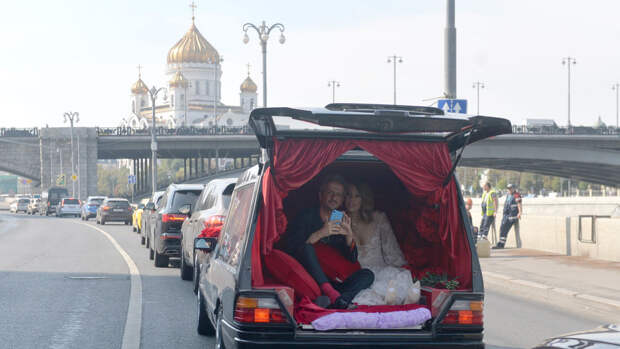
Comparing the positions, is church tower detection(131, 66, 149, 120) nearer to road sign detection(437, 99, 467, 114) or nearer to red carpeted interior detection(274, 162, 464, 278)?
road sign detection(437, 99, 467, 114)

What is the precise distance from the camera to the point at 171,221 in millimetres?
16516

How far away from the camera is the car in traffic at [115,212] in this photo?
4419 centimetres

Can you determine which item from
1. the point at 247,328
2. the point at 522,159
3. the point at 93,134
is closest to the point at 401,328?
the point at 247,328

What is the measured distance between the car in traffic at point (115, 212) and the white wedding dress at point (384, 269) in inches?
1517

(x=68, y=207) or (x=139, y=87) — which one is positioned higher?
(x=139, y=87)

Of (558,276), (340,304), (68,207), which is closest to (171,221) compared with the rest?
(558,276)

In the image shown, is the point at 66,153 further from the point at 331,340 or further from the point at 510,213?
the point at 331,340

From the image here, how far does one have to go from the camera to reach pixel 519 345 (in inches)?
338

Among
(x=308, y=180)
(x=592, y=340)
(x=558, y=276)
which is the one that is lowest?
(x=558, y=276)

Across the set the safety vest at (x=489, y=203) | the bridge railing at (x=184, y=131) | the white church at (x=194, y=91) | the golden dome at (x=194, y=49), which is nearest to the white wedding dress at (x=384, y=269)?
the safety vest at (x=489, y=203)

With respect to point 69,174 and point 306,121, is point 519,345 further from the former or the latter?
point 69,174

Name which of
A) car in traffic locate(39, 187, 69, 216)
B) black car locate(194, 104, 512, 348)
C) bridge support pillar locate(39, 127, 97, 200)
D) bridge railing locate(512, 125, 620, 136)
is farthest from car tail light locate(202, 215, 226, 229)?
bridge support pillar locate(39, 127, 97, 200)

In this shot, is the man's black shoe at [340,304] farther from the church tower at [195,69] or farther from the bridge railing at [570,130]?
the church tower at [195,69]

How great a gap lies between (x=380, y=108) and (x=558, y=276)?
9.00m
